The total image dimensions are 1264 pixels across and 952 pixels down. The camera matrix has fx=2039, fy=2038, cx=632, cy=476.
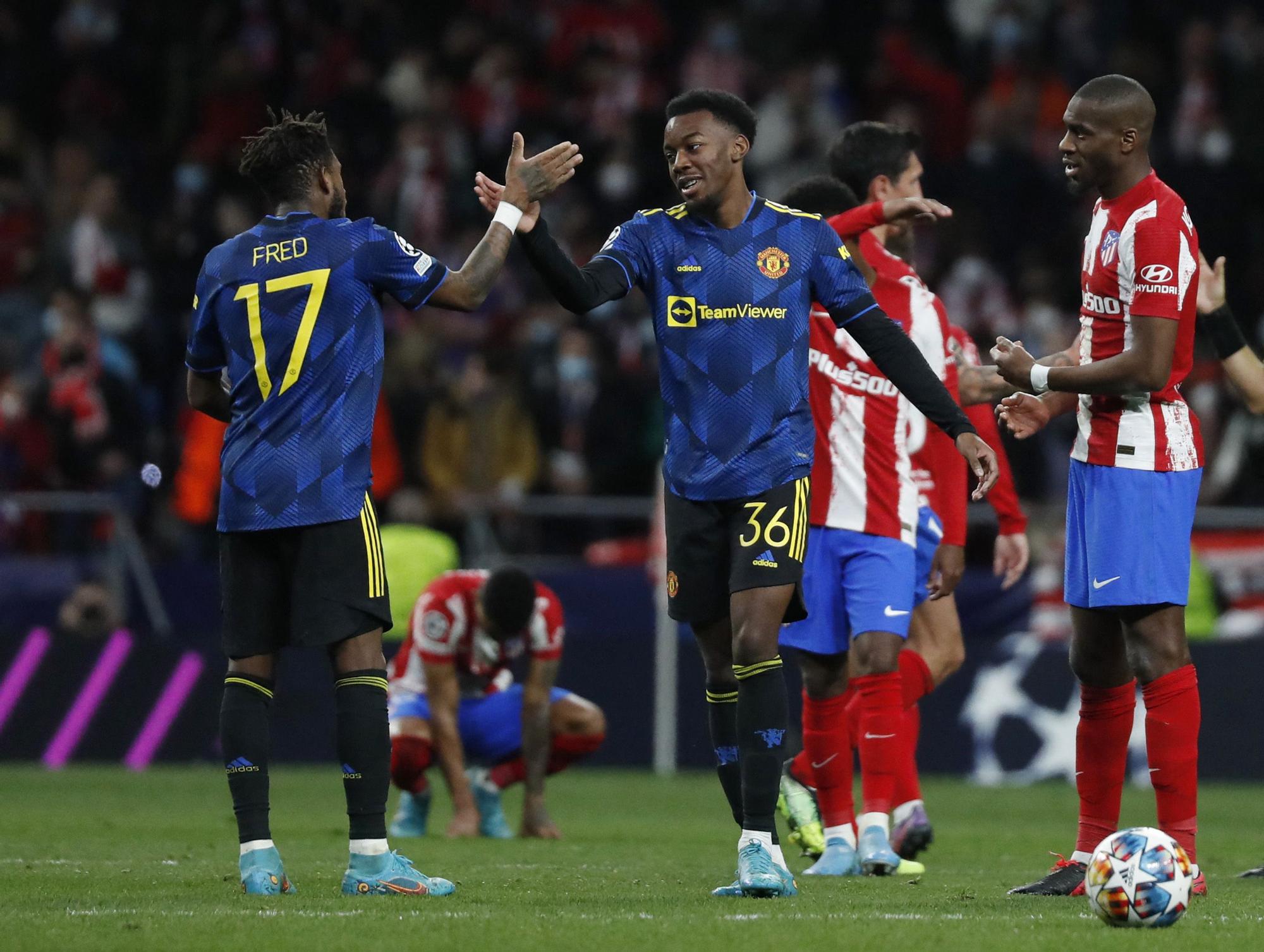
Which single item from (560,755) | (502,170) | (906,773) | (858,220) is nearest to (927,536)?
(906,773)

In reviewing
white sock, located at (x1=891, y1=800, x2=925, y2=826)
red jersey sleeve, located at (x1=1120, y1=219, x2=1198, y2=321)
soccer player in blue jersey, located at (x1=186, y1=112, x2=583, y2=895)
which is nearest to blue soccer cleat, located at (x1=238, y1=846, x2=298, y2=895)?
soccer player in blue jersey, located at (x1=186, y1=112, x2=583, y2=895)

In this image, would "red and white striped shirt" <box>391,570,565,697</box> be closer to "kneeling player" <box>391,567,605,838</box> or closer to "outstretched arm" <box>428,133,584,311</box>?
"kneeling player" <box>391,567,605,838</box>

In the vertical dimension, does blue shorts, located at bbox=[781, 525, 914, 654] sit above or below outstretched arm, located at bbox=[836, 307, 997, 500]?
below

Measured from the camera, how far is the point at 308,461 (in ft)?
20.0

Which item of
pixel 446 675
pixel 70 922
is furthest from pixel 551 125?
pixel 70 922


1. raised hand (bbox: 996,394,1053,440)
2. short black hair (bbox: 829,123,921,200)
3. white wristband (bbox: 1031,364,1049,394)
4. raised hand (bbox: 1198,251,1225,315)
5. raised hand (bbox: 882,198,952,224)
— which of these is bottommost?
raised hand (bbox: 996,394,1053,440)

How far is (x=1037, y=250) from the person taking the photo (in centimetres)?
1727

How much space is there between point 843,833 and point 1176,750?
4.81 ft

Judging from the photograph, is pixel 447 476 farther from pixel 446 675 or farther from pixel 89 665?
pixel 446 675

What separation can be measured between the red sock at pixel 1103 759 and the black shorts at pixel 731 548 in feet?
3.33

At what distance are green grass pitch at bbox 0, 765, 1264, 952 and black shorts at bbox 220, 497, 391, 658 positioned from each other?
0.78m

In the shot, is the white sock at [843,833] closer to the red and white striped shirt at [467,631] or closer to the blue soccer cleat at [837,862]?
the blue soccer cleat at [837,862]

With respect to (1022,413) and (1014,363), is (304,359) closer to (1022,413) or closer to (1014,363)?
(1014,363)

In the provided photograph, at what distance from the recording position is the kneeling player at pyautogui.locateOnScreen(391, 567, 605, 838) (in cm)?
959
